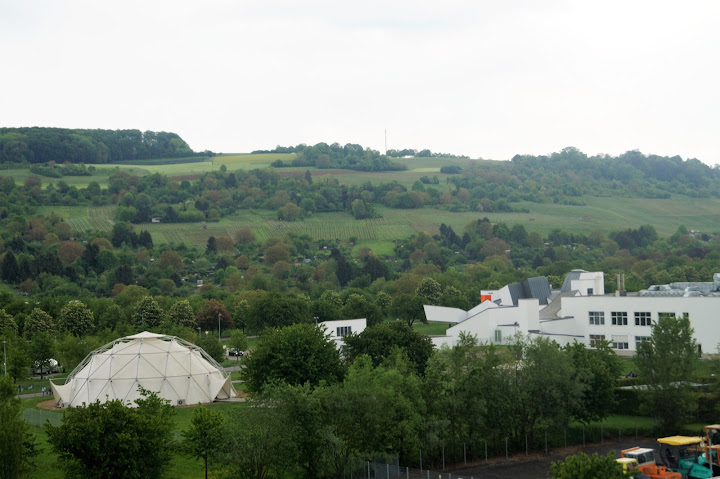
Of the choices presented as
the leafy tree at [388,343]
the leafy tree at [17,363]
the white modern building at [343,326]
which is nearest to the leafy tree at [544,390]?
the leafy tree at [388,343]

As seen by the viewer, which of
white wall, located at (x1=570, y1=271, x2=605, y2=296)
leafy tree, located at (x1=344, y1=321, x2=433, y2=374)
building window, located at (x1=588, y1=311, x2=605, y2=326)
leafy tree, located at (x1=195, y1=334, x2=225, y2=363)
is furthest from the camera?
white wall, located at (x1=570, y1=271, x2=605, y2=296)

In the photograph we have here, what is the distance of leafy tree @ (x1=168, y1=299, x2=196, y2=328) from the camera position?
106 metres

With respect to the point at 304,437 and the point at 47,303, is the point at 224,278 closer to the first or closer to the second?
the point at 47,303

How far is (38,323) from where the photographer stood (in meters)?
97.6

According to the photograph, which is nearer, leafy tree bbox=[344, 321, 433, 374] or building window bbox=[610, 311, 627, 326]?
leafy tree bbox=[344, 321, 433, 374]

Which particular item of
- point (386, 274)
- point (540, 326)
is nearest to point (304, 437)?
point (540, 326)

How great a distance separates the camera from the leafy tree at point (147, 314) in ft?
334

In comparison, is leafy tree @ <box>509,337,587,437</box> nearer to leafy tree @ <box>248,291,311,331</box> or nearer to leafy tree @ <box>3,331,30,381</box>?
leafy tree @ <box>3,331,30,381</box>

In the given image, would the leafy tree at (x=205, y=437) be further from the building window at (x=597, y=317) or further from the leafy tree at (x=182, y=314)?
the leafy tree at (x=182, y=314)

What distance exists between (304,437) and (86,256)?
13834cm

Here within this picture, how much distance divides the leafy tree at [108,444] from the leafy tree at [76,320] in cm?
6747

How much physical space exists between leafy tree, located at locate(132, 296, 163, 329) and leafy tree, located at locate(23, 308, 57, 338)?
29.9ft

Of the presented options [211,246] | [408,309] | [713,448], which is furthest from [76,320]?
[211,246]

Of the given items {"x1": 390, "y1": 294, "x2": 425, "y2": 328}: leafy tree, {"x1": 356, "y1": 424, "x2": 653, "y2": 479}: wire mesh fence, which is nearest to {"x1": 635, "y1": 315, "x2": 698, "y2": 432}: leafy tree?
{"x1": 356, "y1": 424, "x2": 653, "y2": 479}: wire mesh fence
